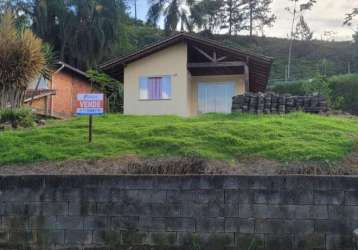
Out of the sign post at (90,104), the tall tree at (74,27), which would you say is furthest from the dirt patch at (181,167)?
the tall tree at (74,27)

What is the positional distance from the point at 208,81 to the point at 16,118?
A: 9379 mm

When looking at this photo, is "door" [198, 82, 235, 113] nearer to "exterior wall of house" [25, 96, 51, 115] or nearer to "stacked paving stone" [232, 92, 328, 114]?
"stacked paving stone" [232, 92, 328, 114]

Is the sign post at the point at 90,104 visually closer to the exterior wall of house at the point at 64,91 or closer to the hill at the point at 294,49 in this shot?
the exterior wall of house at the point at 64,91

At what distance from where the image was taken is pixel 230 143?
29.7 ft

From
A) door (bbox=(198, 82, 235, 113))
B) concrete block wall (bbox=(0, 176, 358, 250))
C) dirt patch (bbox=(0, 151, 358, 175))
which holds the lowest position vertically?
concrete block wall (bbox=(0, 176, 358, 250))

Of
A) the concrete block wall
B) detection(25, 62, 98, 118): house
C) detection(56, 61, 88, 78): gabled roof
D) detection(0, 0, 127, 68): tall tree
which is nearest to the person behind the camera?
the concrete block wall

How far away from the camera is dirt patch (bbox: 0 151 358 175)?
767cm

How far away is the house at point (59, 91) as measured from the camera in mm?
22406

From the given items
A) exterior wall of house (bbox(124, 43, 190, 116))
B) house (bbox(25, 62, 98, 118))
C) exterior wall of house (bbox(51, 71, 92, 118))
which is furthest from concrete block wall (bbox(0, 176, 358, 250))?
exterior wall of house (bbox(51, 71, 92, 118))

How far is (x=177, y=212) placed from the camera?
20.7 ft

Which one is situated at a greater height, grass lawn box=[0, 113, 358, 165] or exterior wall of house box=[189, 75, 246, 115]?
exterior wall of house box=[189, 75, 246, 115]

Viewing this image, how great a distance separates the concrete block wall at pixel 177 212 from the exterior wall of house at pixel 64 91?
1856 cm

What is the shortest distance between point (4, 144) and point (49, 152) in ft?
4.22

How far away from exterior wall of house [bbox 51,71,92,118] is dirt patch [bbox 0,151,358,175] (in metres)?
17.0
